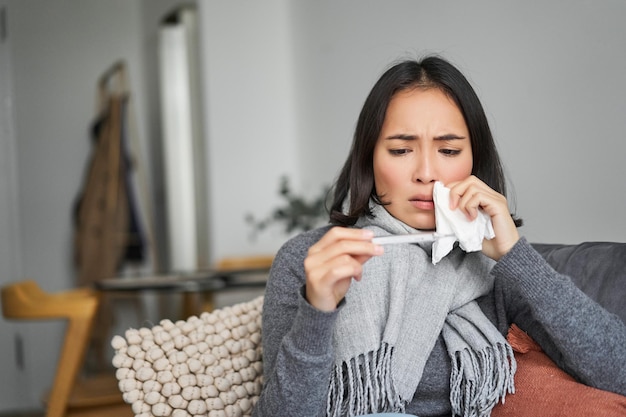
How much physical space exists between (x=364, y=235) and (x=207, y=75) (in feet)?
11.3

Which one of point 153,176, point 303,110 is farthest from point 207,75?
point 153,176

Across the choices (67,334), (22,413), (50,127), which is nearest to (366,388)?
(67,334)

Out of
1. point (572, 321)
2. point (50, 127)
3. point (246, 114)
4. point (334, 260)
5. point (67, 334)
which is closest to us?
point (334, 260)

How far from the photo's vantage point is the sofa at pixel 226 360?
1410 mm

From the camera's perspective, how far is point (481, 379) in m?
1.40

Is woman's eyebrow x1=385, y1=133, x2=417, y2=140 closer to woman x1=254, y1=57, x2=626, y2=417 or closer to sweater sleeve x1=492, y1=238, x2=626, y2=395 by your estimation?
woman x1=254, y1=57, x2=626, y2=417

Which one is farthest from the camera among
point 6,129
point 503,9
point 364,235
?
point 6,129

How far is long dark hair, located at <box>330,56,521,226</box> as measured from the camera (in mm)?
1540

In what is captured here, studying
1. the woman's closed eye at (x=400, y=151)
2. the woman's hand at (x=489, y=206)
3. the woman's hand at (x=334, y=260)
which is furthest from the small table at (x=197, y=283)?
the woman's hand at (x=334, y=260)

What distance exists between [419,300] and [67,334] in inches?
89.1

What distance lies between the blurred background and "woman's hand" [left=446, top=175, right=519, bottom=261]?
567 millimetres

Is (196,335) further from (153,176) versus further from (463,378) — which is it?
(153,176)

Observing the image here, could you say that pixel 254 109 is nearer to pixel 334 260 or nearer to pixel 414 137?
pixel 414 137

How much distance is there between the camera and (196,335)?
63.3 inches
